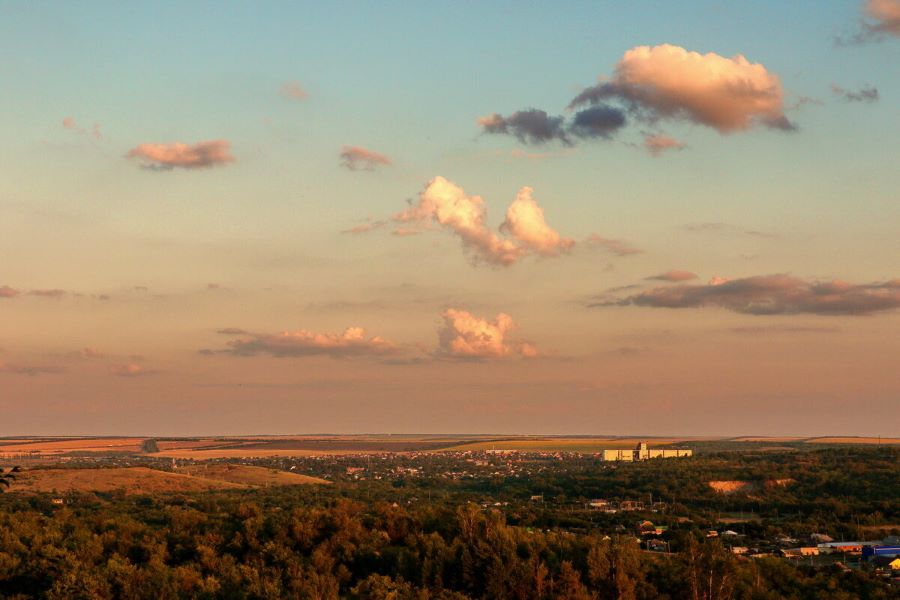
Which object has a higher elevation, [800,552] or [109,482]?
[109,482]

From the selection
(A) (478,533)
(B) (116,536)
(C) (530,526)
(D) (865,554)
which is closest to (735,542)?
(D) (865,554)

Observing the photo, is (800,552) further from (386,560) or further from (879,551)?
(386,560)

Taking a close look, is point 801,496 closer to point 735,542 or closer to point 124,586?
point 735,542

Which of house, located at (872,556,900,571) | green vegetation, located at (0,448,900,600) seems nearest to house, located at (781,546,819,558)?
green vegetation, located at (0,448,900,600)

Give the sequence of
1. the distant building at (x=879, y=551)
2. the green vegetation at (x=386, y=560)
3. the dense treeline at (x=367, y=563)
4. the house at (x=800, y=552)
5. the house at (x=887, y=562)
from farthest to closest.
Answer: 1. the house at (x=800, y=552)
2. the distant building at (x=879, y=551)
3. the house at (x=887, y=562)
4. the green vegetation at (x=386, y=560)
5. the dense treeline at (x=367, y=563)

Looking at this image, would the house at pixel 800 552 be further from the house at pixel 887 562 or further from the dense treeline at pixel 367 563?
the dense treeline at pixel 367 563

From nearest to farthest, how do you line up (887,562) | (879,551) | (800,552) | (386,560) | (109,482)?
(386,560) → (887,562) → (879,551) → (800,552) → (109,482)

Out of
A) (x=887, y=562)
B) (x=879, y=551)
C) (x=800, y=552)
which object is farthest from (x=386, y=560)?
(x=879, y=551)

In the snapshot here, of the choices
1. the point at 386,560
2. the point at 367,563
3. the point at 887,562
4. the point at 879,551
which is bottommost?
the point at 879,551

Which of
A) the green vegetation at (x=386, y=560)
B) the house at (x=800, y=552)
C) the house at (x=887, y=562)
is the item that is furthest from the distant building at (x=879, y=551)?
the green vegetation at (x=386, y=560)

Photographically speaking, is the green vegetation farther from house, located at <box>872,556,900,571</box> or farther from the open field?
the open field
